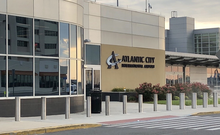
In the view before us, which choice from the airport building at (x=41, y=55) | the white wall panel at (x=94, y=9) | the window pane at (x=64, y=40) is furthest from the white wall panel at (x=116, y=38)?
the window pane at (x=64, y=40)

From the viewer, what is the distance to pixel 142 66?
35812 mm

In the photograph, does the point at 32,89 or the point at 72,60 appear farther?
the point at 72,60

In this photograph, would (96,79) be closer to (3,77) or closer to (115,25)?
(115,25)

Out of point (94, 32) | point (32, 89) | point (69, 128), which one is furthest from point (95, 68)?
point (69, 128)

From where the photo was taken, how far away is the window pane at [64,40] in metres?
20.0

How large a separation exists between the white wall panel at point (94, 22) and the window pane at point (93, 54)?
1623mm

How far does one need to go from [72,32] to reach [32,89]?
4067 mm

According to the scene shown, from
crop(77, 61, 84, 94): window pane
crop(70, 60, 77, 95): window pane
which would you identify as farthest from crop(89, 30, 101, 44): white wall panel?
crop(70, 60, 77, 95): window pane

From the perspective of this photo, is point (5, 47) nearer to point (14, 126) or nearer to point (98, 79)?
point (14, 126)

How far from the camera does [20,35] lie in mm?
18469

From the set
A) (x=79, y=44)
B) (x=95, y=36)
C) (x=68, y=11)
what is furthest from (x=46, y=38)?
(x=95, y=36)

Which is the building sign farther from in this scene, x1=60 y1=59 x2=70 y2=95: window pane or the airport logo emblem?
x1=60 y1=59 x2=70 y2=95: window pane

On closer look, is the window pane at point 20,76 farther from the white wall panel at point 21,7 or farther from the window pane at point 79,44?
the window pane at point 79,44

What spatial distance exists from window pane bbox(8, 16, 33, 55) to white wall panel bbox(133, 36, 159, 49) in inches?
694
